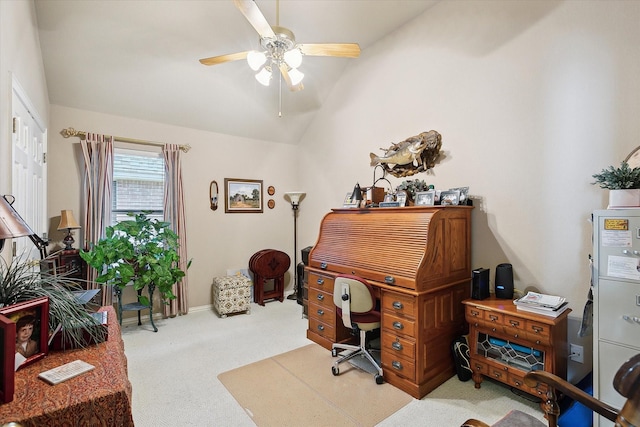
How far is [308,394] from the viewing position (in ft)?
7.73

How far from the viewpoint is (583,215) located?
228 cm

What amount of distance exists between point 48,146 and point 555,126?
204 inches

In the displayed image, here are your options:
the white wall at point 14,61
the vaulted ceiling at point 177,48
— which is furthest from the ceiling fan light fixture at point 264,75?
the white wall at point 14,61

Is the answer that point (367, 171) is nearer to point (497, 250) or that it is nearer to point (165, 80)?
point (497, 250)

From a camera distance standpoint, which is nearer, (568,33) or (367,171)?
(568,33)

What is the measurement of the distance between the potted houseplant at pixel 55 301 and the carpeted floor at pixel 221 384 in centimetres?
114

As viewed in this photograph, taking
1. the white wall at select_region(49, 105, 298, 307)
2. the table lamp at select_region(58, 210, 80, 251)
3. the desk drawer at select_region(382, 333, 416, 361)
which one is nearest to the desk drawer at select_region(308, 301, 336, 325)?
the desk drawer at select_region(382, 333, 416, 361)

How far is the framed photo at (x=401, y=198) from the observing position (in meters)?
2.97

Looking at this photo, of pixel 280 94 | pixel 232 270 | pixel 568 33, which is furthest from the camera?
pixel 232 270

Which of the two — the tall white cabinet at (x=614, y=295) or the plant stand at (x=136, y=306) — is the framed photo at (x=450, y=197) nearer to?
the tall white cabinet at (x=614, y=295)

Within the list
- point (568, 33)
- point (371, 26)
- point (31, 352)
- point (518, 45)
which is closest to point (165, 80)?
point (371, 26)

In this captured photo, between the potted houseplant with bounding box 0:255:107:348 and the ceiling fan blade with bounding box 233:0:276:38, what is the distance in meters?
1.77

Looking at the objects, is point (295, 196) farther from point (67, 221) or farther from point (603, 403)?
point (603, 403)

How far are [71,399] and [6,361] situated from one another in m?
0.23
